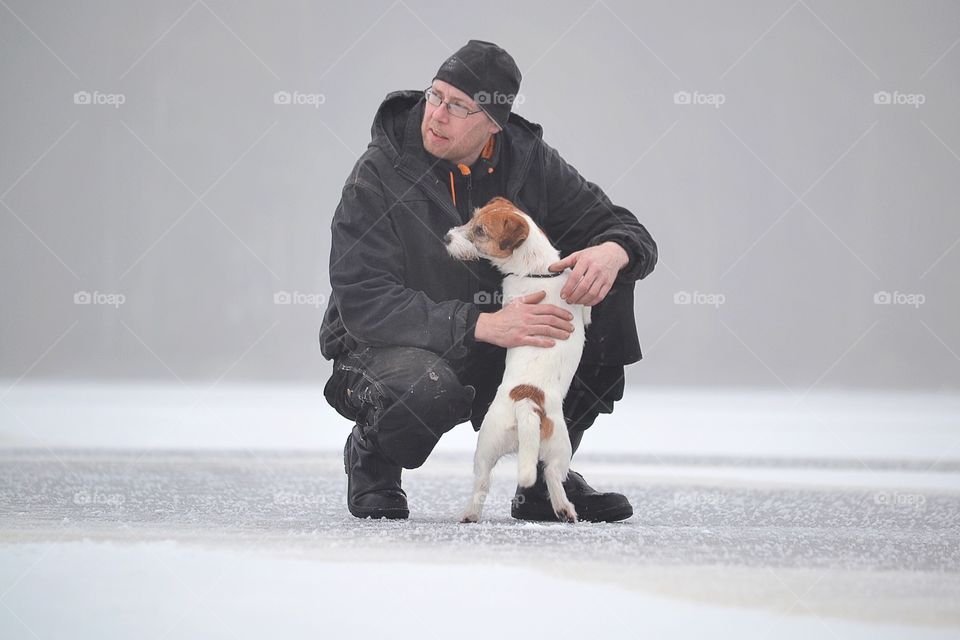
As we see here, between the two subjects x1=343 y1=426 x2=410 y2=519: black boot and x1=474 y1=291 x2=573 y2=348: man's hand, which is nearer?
x1=474 y1=291 x2=573 y2=348: man's hand

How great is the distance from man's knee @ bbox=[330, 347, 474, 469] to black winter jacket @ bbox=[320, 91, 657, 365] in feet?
0.14

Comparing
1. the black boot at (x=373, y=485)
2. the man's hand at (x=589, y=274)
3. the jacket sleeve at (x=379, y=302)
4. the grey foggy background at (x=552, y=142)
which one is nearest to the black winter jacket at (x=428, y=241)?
the jacket sleeve at (x=379, y=302)

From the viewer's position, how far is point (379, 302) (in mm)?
2453

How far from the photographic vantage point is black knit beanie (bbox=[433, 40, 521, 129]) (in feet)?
8.40

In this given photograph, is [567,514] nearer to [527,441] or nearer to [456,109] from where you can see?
[527,441]

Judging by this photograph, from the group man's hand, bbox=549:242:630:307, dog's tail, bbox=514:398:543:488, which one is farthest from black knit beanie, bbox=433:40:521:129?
dog's tail, bbox=514:398:543:488

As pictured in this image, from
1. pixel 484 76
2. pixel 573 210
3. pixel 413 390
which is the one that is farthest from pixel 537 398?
pixel 484 76

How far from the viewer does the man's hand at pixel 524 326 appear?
2406 millimetres

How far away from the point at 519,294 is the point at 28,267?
20.1 feet

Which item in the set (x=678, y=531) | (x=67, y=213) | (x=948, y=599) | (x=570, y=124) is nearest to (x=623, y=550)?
(x=678, y=531)

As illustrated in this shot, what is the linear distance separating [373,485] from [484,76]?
938mm

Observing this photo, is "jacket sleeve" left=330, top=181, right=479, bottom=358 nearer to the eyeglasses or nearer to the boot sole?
the eyeglasses

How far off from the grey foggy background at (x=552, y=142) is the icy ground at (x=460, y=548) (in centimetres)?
340

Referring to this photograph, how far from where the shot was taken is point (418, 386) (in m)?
2.45
